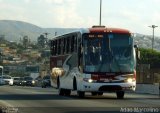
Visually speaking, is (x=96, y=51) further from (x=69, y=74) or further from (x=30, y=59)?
(x=30, y=59)

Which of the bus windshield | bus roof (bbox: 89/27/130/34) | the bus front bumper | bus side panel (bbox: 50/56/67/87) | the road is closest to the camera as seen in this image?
the road

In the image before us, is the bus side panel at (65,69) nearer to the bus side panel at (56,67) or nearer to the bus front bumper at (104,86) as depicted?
the bus side panel at (56,67)

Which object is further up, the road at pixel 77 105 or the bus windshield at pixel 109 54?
the bus windshield at pixel 109 54

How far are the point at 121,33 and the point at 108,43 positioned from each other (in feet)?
2.85

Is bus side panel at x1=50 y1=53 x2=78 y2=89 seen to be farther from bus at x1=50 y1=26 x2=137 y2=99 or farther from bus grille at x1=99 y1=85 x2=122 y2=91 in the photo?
bus grille at x1=99 y1=85 x2=122 y2=91

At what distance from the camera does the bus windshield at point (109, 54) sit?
1129 inches

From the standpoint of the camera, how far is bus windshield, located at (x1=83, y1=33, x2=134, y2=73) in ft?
94.1

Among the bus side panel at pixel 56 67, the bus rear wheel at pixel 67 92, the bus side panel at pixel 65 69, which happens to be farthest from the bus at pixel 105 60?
the bus rear wheel at pixel 67 92

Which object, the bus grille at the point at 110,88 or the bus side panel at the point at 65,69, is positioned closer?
the bus grille at the point at 110,88

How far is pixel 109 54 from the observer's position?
94.1ft

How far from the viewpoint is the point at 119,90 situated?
2878cm

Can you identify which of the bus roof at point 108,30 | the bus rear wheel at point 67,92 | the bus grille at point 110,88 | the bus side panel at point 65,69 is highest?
the bus roof at point 108,30

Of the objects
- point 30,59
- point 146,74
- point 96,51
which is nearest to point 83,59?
point 96,51

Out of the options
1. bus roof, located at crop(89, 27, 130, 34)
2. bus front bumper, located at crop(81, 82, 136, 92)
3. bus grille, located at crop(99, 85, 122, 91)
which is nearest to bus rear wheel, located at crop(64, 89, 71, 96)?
bus front bumper, located at crop(81, 82, 136, 92)
